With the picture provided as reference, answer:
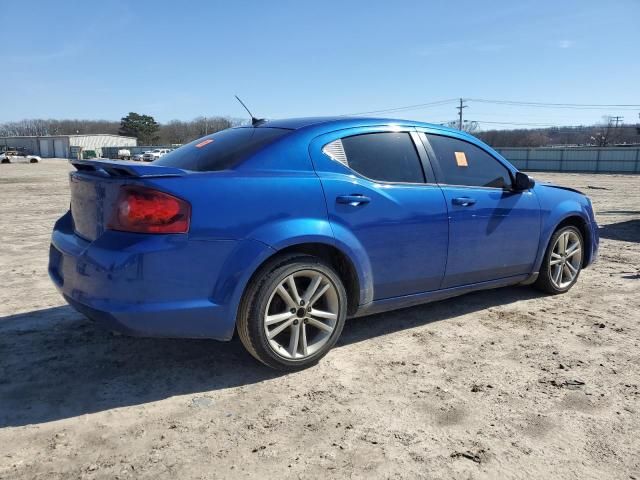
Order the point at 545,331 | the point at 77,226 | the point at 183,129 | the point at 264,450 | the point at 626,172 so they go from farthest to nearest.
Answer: the point at 183,129, the point at 626,172, the point at 545,331, the point at 77,226, the point at 264,450

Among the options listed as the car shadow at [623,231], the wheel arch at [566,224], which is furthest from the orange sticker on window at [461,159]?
the car shadow at [623,231]

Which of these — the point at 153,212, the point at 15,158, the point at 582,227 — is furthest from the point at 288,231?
the point at 15,158

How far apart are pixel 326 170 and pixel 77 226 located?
1.64 metres

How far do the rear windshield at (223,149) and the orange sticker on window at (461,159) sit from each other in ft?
4.99

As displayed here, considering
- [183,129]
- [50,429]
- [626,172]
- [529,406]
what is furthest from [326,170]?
[183,129]

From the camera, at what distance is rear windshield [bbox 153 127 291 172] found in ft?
10.7

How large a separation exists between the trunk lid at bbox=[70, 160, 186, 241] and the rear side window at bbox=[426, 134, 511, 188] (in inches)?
82.4

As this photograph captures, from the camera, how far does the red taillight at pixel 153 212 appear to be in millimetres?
2781

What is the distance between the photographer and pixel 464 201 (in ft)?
13.1

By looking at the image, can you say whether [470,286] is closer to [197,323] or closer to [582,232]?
[582,232]

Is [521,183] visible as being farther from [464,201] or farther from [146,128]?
[146,128]

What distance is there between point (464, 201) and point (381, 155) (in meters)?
0.80

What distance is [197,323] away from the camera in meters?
Answer: 2.93

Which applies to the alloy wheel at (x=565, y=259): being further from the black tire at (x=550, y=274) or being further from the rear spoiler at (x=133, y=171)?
the rear spoiler at (x=133, y=171)
